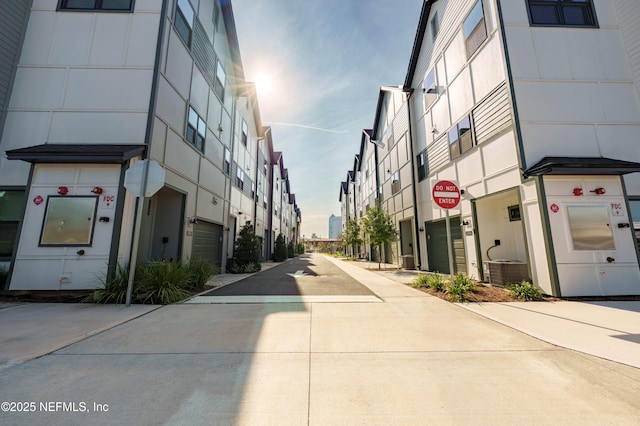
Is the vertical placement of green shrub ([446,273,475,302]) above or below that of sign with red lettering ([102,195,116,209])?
below

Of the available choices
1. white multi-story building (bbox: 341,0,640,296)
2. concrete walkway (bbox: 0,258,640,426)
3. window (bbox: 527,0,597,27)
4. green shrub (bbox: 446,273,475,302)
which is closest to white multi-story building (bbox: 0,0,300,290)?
concrete walkway (bbox: 0,258,640,426)

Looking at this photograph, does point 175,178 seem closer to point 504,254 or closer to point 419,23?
point 504,254

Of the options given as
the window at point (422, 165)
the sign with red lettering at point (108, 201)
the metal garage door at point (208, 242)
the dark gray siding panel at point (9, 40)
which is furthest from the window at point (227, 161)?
the window at point (422, 165)

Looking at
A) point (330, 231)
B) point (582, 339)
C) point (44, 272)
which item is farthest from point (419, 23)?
point (330, 231)

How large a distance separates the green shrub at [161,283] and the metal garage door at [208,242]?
3.49 m

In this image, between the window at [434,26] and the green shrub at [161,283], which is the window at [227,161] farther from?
the window at [434,26]

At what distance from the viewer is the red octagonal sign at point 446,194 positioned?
21.0ft

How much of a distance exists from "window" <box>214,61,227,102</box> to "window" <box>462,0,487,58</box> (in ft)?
38.5

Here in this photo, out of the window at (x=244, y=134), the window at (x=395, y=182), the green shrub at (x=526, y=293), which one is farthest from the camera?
the window at (x=244, y=134)

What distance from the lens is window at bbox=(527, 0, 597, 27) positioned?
26.3 ft

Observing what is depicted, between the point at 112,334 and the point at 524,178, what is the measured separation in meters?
10.5

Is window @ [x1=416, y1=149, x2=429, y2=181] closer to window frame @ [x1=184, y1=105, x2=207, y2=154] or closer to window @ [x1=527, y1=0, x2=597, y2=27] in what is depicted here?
window @ [x1=527, y1=0, x2=597, y2=27]

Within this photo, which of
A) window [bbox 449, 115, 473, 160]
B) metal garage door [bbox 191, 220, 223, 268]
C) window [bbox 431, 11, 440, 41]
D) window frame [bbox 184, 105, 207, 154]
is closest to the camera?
window frame [bbox 184, 105, 207, 154]

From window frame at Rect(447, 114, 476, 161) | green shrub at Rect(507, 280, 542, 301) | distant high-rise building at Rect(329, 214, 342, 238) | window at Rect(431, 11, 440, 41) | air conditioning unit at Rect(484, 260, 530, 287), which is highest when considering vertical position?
distant high-rise building at Rect(329, 214, 342, 238)
